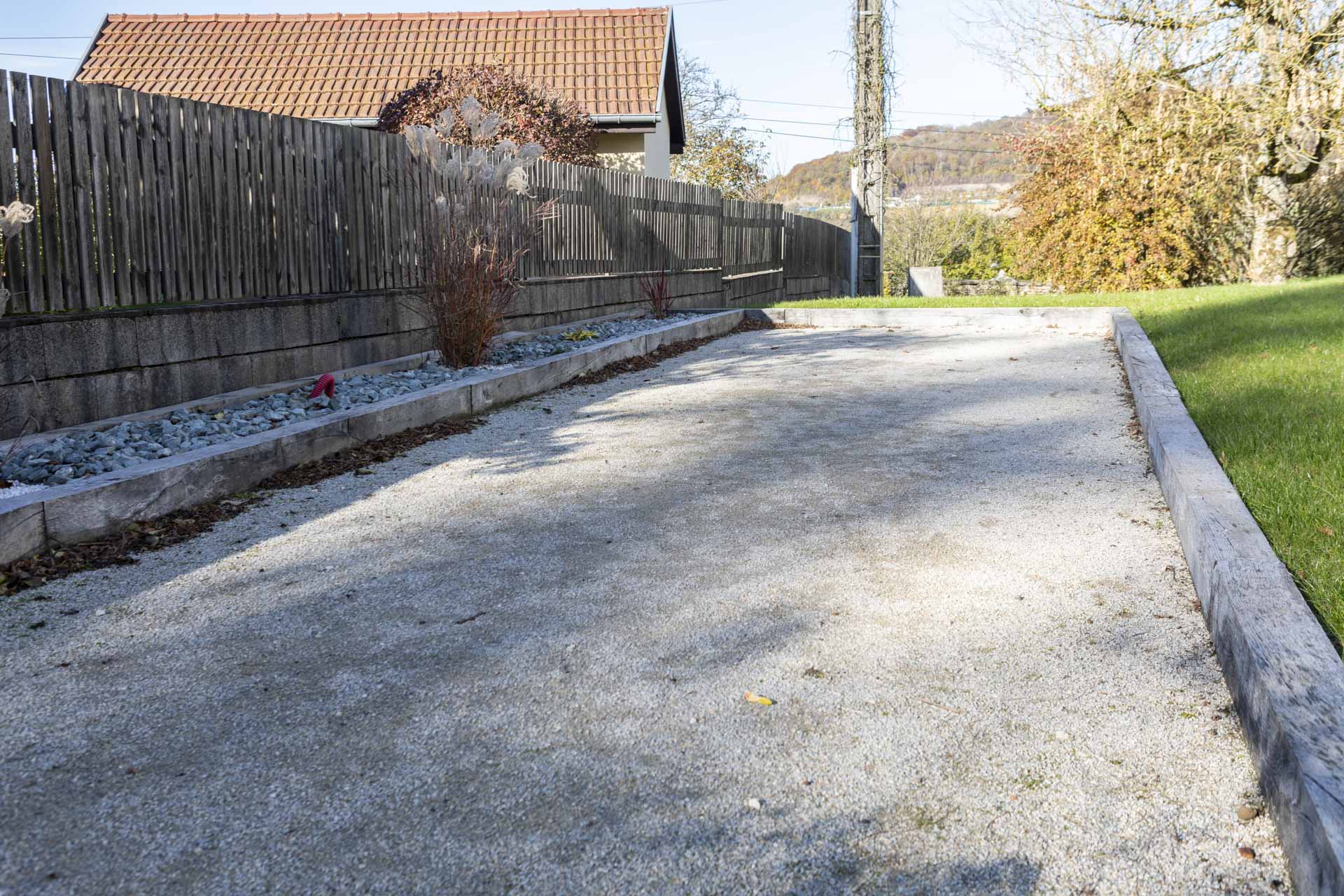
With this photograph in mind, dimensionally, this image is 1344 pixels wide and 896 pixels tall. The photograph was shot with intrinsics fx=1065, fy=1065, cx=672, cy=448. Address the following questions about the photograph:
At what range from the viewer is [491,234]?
802cm

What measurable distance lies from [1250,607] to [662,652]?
1.49m

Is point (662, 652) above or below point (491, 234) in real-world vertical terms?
below

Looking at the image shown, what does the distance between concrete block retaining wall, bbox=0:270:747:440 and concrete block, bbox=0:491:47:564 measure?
4.94 feet

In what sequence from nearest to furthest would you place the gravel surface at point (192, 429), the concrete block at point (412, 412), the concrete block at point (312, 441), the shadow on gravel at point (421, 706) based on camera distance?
the shadow on gravel at point (421, 706), the gravel surface at point (192, 429), the concrete block at point (312, 441), the concrete block at point (412, 412)

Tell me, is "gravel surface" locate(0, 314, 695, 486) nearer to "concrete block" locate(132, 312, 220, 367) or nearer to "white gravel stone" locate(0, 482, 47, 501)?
"white gravel stone" locate(0, 482, 47, 501)

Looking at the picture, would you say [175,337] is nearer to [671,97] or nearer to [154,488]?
[154,488]

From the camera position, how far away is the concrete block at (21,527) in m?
3.57

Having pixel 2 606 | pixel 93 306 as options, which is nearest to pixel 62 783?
pixel 2 606

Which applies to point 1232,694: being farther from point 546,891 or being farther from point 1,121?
point 1,121

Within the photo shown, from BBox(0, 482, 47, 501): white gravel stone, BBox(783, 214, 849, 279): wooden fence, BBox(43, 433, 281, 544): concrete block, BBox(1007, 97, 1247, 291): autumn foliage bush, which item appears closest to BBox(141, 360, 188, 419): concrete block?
BBox(43, 433, 281, 544): concrete block

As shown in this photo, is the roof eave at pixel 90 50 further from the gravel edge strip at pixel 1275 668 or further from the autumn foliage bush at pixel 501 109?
the gravel edge strip at pixel 1275 668

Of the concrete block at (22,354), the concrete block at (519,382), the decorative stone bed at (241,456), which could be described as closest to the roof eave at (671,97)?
the concrete block at (519,382)

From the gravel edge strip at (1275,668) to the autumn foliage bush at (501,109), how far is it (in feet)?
40.7

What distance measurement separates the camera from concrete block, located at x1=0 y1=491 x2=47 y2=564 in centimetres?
357
